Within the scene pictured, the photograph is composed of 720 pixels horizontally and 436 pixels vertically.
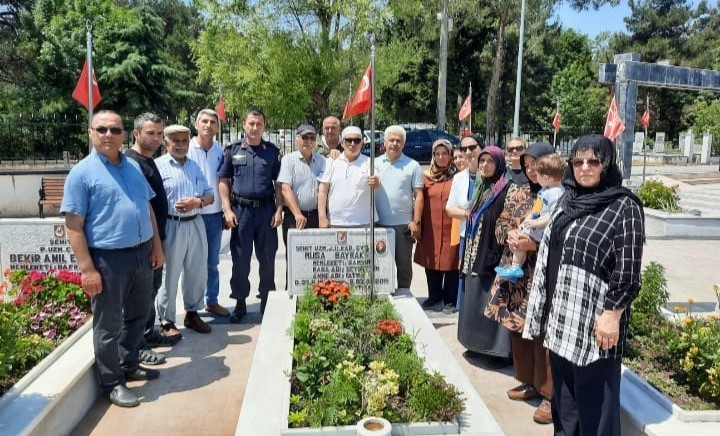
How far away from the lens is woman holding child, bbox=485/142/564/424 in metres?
3.85

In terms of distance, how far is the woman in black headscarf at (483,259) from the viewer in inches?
169

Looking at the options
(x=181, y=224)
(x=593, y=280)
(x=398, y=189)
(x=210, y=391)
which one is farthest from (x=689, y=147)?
(x=210, y=391)

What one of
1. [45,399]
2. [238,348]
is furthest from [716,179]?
[45,399]

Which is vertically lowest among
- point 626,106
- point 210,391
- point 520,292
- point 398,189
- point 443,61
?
point 210,391

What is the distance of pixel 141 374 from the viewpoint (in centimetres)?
426

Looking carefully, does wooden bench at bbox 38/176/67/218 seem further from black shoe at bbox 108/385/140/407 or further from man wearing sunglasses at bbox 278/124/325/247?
black shoe at bbox 108/385/140/407

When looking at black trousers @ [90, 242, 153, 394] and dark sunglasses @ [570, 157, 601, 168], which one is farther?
black trousers @ [90, 242, 153, 394]

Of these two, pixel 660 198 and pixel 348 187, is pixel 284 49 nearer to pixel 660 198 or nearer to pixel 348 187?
pixel 660 198

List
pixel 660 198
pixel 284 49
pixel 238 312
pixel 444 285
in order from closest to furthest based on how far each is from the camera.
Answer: pixel 238 312, pixel 444 285, pixel 660 198, pixel 284 49

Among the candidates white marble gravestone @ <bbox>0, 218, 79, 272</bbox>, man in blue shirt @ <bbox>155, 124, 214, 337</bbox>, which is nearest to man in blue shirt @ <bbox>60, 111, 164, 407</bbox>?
man in blue shirt @ <bbox>155, 124, 214, 337</bbox>

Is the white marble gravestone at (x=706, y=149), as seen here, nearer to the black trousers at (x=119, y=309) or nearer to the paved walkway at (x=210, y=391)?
the paved walkway at (x=210, y=391)

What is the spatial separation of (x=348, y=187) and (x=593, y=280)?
9.24 feet

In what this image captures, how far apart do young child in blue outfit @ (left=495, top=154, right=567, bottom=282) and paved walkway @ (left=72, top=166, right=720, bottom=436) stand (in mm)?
947

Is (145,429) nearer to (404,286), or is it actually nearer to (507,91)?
(404,286)
